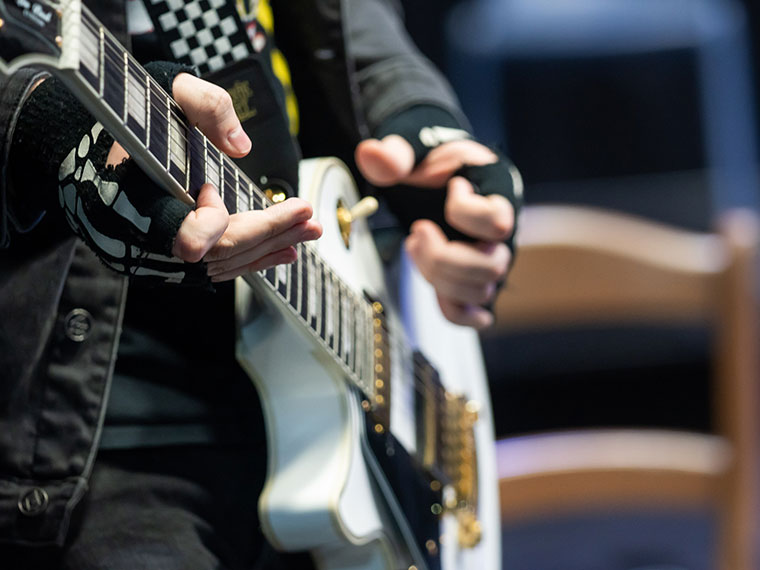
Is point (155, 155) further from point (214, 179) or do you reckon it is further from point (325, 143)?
point (325, 143)

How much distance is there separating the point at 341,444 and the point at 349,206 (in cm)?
18

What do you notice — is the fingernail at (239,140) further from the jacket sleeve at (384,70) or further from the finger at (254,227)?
the jacket sleeve at (384,70)

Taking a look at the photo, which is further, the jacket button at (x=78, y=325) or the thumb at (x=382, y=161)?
the thumb at (x=382, y=161)

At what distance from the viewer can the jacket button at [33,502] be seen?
0.53 metres

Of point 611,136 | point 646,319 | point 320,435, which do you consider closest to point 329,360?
point 320,435

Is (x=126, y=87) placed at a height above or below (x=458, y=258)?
above

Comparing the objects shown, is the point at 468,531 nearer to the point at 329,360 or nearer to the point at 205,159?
the point at 329,360

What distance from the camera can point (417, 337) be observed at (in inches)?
34.4

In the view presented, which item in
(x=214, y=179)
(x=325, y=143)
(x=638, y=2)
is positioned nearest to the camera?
(x=214, y=179)

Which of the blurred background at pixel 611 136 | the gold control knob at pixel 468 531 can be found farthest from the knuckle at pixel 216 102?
the blurred background at pixel 611 136

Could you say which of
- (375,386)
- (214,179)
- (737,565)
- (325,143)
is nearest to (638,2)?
(737,565)

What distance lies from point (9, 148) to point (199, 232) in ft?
0.39

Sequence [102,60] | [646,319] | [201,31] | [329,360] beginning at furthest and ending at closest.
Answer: [646,319] < [329,360] < [201,31] < [102,60]

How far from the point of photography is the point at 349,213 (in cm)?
72
